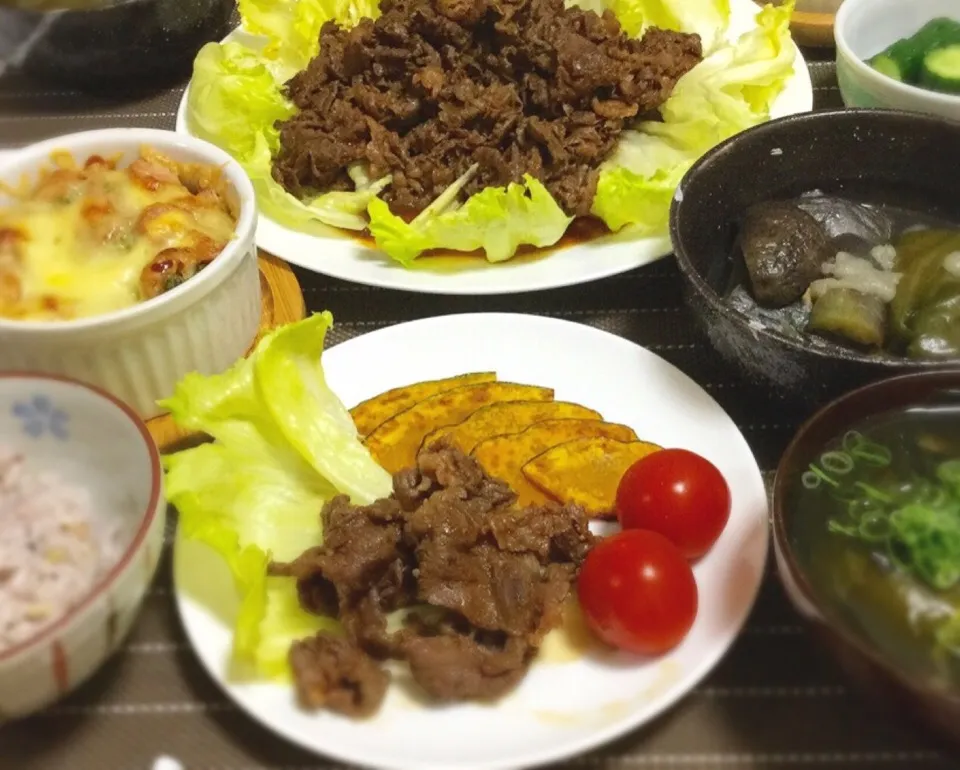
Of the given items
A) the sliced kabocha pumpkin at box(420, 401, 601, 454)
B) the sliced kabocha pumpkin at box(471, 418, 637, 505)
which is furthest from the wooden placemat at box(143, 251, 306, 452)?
the sliced kabocha pumpkin at box(471, 418, 637, 505)

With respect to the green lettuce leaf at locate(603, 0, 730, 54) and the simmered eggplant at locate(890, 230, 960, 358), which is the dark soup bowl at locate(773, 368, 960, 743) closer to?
the simmered eggplant at locate(890, 230, 960, 358)

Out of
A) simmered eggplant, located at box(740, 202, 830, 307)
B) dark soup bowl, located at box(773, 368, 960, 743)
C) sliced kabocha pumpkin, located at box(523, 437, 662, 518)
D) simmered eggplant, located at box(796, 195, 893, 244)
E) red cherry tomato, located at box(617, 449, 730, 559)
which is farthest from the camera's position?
simmered eggplant, located at box(796, 195, 893, 244)

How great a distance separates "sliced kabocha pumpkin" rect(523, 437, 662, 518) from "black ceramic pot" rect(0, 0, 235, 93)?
2036 millimetres

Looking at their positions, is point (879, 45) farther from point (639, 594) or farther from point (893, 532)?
point (639, 594)

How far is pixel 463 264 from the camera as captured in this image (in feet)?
7.95

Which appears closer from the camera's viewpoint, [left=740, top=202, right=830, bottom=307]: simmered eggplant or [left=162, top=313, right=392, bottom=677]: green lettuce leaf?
[left=162, top=313, right=392, bottom=677]: green lettuce leaf

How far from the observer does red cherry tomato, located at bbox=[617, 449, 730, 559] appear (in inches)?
67.7

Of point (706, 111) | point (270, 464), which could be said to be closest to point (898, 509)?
point (270, 464)

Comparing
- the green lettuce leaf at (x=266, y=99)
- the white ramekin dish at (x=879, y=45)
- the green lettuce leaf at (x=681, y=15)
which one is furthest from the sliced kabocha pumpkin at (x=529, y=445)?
the green lettuce leaf at (x=681, y=15)

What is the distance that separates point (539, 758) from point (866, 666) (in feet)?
1.68

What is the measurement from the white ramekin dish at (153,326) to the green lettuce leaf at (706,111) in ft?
3.12

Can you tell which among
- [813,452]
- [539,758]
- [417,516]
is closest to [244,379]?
[417,516]

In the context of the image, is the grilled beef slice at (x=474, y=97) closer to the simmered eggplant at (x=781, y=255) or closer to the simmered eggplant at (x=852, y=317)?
the simmered eggplant at (x=781, y=255)

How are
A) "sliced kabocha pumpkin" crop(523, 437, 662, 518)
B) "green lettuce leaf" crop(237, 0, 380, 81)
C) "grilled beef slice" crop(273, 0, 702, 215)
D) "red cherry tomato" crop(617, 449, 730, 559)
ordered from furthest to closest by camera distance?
→ "green lettuce leaf" crop(237, 0, 380, 81) → "grilled beef slice" crop(273, 0, 702, 215) → "sliced kabocha pumpkin" crop(523, 437, 662, 518) → "red cherry tomato" crop(617, 449, 730, 559)
